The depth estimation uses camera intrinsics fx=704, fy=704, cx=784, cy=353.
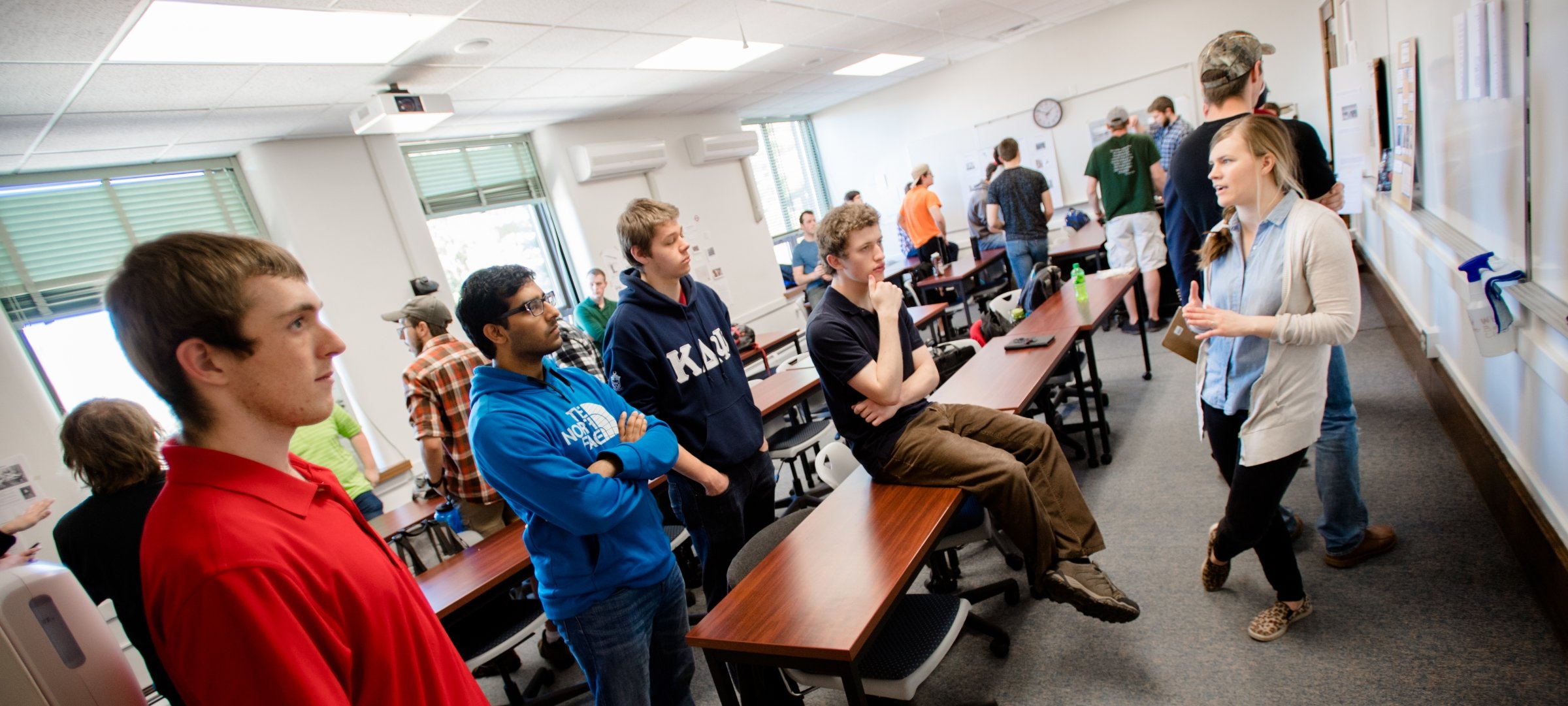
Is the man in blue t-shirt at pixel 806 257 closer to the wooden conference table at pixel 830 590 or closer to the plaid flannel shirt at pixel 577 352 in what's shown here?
the plaid flannel shirt at pixel 577 352

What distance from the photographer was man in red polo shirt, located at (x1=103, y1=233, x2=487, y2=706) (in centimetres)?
70

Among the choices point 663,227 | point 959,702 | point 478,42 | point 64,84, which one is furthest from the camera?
point 478,42

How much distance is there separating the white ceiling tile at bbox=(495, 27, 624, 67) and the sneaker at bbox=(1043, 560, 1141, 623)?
11.2 feet

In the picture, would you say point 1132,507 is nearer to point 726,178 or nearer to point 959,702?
point 959,702

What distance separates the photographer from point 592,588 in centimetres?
160

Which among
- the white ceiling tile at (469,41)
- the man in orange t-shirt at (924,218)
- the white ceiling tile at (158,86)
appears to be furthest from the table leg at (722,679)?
the man in orange t-shirt at (924,218)

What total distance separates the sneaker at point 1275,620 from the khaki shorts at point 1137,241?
359cm

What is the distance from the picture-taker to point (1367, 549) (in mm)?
2211

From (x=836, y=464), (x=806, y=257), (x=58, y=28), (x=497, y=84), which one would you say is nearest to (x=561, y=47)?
(x=497, y=84)

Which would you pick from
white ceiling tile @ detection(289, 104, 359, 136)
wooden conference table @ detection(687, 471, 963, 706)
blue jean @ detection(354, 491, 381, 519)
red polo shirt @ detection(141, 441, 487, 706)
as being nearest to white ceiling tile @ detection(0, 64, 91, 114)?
white ceiling tile @ detection(289, 104, 359, 136)

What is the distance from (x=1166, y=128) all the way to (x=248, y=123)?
624 centimetres

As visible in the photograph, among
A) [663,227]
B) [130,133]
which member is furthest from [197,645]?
[130,133]

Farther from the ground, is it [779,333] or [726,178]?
[726,178]

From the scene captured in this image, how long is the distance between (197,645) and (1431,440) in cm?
384
